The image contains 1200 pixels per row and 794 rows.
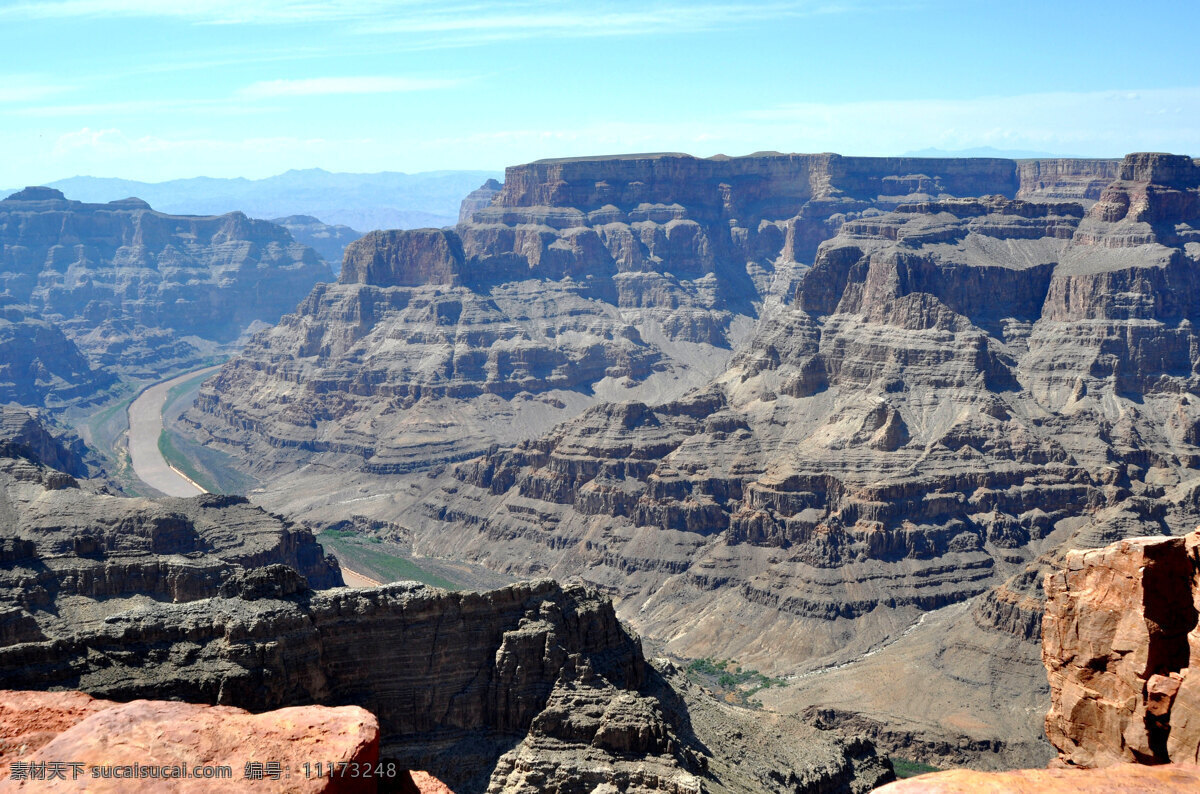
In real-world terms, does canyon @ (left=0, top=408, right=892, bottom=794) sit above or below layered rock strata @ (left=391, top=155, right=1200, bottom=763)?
above

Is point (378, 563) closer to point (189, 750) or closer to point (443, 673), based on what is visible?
point (443, 673)

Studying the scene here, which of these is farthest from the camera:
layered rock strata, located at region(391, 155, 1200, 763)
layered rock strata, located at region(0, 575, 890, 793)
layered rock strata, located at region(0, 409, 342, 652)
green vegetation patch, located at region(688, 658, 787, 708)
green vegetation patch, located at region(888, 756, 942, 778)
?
layered rock strata, located at region(391, 155, 1200, 763)

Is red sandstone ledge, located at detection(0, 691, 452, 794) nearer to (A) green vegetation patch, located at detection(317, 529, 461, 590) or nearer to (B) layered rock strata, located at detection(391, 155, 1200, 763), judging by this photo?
(B) layered rock strata, located at detection(391, 155, 1200, 763)

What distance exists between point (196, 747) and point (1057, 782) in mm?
20053

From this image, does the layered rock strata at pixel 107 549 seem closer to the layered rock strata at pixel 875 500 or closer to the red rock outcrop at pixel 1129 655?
the layered rock strata at pixel 875 500

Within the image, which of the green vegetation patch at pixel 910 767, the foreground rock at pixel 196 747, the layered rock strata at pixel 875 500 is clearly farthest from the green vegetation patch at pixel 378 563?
the foreground rock at pixel 196 747

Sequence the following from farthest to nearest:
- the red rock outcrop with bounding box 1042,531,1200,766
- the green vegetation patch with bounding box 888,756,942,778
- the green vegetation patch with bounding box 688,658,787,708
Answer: the green vegetation patch with bounding box 688,658,787,708
the green vegetation patch with bounding box 888,756,942,778
the red rock outcrop with bounding box 1042,531,1200,766

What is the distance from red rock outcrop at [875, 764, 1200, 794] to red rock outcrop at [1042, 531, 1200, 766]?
307cm

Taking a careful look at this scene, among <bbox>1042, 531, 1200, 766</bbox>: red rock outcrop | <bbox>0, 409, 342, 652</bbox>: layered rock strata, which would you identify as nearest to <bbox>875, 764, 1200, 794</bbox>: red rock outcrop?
<bbox>1042, 531, 1200, 766</bbox>: red rock outcrop

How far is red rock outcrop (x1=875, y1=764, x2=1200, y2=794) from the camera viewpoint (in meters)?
27.4

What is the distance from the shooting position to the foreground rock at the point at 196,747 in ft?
99.8

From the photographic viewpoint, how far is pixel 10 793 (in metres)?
29.4

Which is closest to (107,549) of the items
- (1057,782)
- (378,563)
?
(378,563)

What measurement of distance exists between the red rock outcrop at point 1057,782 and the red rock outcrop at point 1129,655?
121 inches
